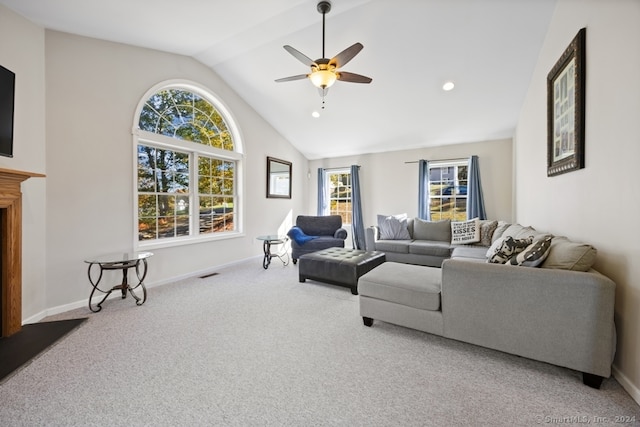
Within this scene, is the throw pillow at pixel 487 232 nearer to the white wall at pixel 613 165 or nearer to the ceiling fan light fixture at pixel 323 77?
the white wall at pixel 613 165

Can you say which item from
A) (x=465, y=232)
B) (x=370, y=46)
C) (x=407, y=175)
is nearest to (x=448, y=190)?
(x=407, y=175)

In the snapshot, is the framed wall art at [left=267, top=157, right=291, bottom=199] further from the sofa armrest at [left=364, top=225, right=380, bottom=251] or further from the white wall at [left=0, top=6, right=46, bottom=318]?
the white wall at [left=0, top=6, right=46, bottom=318]

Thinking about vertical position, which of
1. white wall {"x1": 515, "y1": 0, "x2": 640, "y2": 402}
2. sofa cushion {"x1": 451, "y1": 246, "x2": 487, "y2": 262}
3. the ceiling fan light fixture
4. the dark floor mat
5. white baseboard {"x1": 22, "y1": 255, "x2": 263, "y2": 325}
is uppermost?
the ceiling fan light fixture

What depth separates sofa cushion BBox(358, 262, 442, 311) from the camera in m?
2.12

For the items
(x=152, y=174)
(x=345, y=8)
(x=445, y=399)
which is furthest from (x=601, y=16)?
(x=152, y=174)

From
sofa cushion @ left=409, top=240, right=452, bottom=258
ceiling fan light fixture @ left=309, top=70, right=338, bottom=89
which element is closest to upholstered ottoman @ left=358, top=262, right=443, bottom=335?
sofa cushion @ left=409, top=240, right=452, bottom=258

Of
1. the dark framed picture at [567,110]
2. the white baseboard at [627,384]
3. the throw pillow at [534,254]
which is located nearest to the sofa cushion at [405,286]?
the throw pillow at [534,254]

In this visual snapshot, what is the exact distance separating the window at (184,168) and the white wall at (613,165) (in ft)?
15.3

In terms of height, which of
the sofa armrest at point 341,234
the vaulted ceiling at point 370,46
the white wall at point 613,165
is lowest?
the sofa armrest at point 341,234

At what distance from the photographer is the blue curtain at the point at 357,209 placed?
6.32 metres

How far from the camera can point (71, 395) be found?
1.59 m

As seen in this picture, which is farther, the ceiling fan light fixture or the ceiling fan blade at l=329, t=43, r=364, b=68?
the ceiling fan light fixture

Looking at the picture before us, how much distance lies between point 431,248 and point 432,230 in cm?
63

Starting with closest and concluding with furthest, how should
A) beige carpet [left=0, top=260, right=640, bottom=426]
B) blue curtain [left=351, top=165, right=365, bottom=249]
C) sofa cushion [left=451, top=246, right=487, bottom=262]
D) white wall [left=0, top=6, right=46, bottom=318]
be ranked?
beige carpet [left=0, top=260, right=640, bottom=426] → white wall [left=0, top=6, right=46, bottom=318] → sofa cushion [left=451, top=246, right=487, bottom=262] → blue curtain [left=351, top=165, right=365, bottom=249]
